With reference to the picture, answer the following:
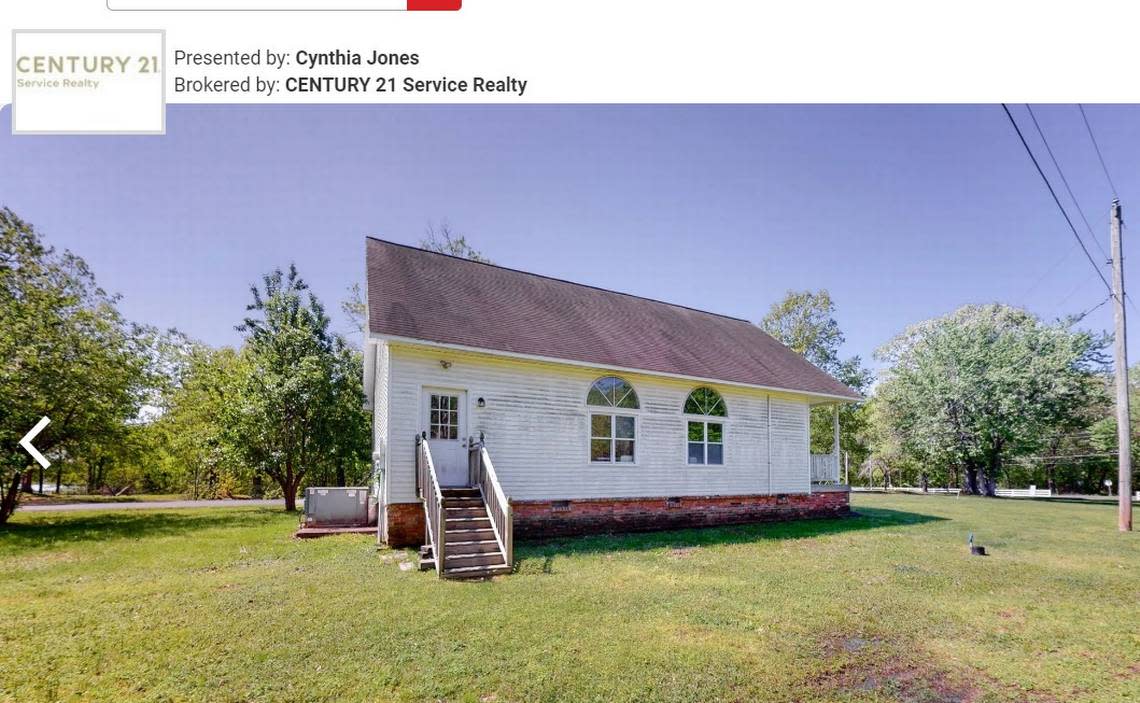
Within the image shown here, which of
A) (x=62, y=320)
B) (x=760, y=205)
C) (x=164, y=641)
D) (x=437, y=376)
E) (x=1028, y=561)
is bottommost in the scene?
(x=1028, y=561)

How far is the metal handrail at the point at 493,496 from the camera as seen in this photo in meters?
8.02

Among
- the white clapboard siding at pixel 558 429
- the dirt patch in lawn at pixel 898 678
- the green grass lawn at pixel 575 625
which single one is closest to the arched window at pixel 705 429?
the white clapboard siding at pixel 558 429

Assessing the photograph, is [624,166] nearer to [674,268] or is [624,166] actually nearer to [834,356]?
[674,268]

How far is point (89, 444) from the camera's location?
593 inches

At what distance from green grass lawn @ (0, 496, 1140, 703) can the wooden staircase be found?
0.35 m

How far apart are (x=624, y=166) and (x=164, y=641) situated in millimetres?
8342

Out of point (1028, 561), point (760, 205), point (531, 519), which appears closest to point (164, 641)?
point (531, 519)

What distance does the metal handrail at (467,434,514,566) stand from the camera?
802 centimetres

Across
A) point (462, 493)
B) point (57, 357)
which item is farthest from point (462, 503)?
point (57, 357)

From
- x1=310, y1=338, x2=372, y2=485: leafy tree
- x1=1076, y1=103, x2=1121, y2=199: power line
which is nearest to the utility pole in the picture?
x1=1076, y1=103, x2=1121, y2=199: power line
